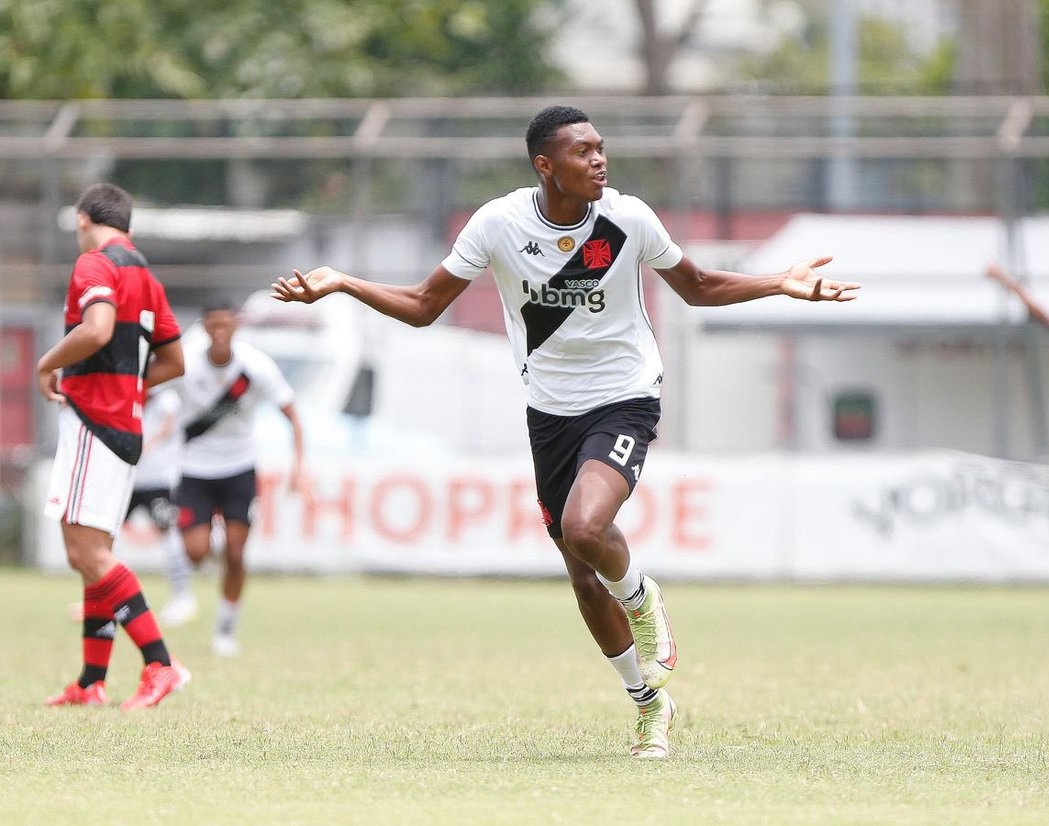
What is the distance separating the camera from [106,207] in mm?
8844

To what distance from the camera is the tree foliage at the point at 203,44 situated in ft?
82.4

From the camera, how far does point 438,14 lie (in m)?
27.3

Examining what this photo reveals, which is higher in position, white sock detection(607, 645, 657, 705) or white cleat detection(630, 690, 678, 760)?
white sock detection(607, 645, 657, 705)

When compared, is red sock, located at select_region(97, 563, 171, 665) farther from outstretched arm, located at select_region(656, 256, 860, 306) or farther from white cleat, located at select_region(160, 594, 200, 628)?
white cleat, located at select_region(160, 594, 200, 628)

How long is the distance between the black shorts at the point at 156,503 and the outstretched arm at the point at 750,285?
27.4 ft

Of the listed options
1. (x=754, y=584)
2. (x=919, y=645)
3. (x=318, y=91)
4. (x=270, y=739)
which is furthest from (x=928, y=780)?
Answer: (x=318, y=91)

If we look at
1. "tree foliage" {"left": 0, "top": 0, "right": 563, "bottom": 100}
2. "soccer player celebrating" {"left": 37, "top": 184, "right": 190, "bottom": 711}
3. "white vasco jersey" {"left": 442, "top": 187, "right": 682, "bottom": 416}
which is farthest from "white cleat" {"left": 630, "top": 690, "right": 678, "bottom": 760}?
"tree foliage" {"left": 0, "top": 0, "right": 563, "bottom": 100}

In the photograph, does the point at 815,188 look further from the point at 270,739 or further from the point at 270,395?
the point at 270,739

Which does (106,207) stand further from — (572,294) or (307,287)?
(572,294)

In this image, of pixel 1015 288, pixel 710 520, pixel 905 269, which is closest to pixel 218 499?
pixel 1015 288

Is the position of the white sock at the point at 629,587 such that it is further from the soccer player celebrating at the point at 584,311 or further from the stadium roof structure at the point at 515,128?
the stadium roof structure at the point at 515,128

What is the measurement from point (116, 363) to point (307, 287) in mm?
2019

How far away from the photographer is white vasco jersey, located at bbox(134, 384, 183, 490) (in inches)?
568

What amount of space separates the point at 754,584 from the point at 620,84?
118ft
